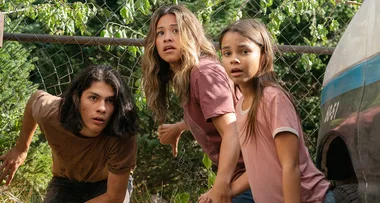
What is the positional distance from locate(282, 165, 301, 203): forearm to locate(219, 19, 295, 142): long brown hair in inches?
13.0

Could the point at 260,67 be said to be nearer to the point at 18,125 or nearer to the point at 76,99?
the point at 76,99

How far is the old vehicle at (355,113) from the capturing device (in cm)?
335

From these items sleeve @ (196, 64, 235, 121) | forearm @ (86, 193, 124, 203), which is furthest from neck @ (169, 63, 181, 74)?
forearm @ (86, 193, 124, 203)

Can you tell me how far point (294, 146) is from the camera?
3822 millimetres

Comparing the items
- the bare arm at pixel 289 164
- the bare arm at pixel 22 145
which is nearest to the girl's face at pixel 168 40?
the bare arm at pixel 22 145

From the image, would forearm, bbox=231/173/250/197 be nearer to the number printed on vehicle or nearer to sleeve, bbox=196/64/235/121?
sleeve, bbox=196/64/235/121

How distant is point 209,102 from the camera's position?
457cm

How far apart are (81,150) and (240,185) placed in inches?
49.6

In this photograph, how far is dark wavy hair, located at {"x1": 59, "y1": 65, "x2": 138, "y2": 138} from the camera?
5059 mm

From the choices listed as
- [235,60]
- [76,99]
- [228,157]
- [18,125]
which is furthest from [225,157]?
[18,125]

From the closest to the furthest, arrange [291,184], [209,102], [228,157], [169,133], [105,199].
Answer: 1. [291,184]
2. [228,157]
3. [209,102]
4. [105,199]
5. [169,133]

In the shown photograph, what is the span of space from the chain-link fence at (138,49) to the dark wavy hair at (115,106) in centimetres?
112

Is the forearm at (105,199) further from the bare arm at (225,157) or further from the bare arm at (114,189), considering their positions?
the bare arm at (225,157)

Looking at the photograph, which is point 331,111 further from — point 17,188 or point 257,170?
point 17,188
